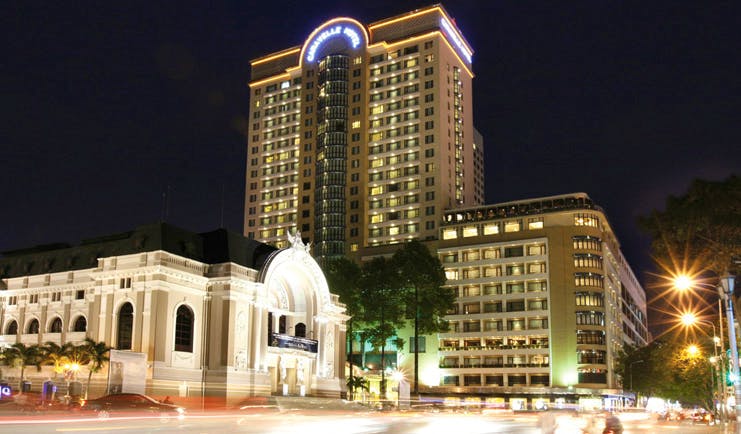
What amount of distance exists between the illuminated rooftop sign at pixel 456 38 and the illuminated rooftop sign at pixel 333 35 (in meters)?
18.5

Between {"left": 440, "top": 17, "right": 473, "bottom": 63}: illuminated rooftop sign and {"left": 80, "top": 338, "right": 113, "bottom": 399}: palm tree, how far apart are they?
103557mm

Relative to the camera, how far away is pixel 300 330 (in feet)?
266

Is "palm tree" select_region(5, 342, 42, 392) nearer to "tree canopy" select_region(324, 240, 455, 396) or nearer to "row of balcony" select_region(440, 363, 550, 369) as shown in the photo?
"tree canopy" select_region(324, 240, 455, 396)

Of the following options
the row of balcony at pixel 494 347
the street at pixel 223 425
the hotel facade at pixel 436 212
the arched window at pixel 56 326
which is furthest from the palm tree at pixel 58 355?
the row of balcony at pixel 494 347

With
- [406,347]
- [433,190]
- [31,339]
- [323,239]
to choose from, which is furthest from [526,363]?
[31,339]

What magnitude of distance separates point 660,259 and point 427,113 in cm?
10154

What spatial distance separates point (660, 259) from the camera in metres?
44.4

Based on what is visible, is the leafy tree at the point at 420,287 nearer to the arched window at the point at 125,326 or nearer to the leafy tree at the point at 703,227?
the arched window at the point at 125,326

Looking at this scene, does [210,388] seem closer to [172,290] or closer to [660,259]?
[172,290]

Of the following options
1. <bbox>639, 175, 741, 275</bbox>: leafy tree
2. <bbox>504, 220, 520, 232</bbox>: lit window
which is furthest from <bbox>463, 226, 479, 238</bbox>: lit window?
<bbox>639, 175, 741, 275</bbox>: leafy tree

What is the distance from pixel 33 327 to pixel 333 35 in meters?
98.5

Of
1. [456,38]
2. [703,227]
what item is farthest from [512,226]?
[703,227]

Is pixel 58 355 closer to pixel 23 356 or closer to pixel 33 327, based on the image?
pixel 23 356

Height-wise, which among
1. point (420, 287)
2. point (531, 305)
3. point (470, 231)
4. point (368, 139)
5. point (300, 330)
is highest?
point (368, 139)
